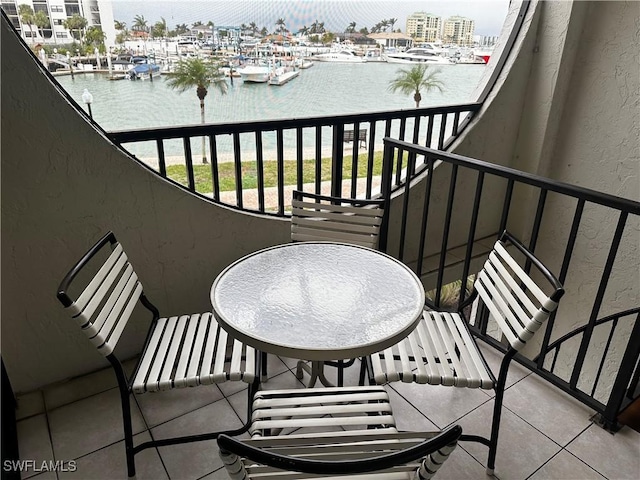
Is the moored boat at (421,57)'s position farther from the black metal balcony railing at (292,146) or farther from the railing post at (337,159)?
the railing post at (337,159)

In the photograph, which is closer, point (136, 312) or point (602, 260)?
point (136, 312)

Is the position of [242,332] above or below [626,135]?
below

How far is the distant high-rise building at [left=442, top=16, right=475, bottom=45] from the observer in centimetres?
329

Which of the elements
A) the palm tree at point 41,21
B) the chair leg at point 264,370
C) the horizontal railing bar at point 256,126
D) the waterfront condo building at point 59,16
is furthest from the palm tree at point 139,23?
the chair leg at point 264,370

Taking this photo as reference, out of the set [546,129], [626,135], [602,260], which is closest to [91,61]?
[546,129]

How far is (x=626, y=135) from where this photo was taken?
3.05 meters

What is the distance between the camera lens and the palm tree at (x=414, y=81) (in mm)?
3387

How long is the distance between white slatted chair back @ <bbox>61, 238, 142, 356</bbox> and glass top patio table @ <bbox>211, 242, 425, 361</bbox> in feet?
1.17

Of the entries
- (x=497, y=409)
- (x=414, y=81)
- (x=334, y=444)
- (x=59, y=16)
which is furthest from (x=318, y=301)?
(x=414, y=81)

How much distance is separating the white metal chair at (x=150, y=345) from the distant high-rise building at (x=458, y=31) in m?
2.85

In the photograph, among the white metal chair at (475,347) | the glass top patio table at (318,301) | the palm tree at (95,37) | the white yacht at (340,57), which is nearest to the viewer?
the glass top patio table at (318,301)

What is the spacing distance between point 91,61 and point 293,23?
123 cm

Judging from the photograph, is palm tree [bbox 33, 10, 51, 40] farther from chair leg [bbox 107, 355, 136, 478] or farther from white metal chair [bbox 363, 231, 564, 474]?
white metal chair [bbox 363, 231, 564, 474]

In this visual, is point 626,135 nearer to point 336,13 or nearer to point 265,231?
point 336,13
